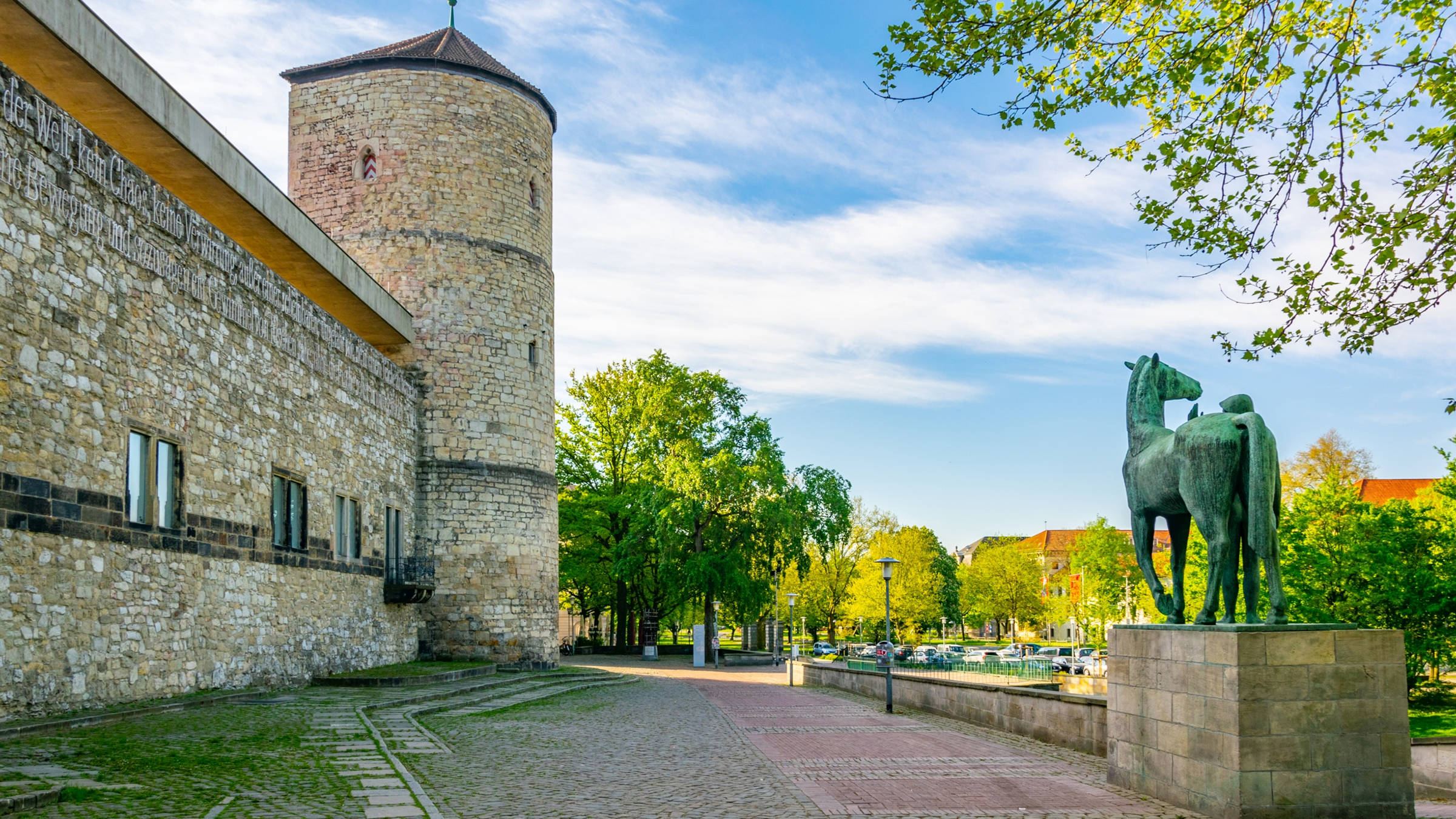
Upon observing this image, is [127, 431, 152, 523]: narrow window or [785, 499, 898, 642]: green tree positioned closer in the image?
[127, 431, 152, 523]: narrow window

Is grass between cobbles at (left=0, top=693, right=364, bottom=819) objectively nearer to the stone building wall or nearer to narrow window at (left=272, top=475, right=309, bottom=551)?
the stone building wall

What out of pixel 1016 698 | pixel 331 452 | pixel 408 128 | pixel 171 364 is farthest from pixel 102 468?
pixel 408 128

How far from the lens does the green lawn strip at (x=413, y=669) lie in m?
20.5

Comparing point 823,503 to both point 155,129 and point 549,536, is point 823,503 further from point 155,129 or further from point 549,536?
point 155,129

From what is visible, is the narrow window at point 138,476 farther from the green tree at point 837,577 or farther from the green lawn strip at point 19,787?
the green tree at point 837,577

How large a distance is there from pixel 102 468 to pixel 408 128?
682 inches

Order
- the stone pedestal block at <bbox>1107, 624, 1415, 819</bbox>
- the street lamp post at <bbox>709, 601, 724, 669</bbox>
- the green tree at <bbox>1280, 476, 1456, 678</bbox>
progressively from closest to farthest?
the stone pedestal block at <bbox>1107, 624, 1415, 819</bbox>, the green tree at <bbox>1280, 476, 1456, 678</bbox>, the street lamp post at <bbox>709, 601, 724, 669</bbox>

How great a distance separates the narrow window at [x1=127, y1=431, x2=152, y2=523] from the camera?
13.7 meters

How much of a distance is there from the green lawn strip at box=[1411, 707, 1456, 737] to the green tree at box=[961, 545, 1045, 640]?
168 ft

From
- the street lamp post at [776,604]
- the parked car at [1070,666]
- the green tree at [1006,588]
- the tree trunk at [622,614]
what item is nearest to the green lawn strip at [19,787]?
the street lamp post at [776,604]

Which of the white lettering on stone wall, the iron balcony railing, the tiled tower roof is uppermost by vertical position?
the tiled tower roof

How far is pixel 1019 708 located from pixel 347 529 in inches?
569

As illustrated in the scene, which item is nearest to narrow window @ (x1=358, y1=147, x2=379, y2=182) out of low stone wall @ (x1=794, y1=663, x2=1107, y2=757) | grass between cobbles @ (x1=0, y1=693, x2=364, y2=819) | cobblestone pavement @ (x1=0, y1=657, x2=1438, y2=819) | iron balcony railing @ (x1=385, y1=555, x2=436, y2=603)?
iron balcony railing @ (x1=385, y1=555, x2=436, y2=603)

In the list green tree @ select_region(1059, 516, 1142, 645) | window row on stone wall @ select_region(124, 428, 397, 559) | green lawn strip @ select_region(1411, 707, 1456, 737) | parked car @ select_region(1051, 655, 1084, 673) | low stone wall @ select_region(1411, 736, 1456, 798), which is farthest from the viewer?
green tree @ select_region(1059, 516, 1142, 645)
